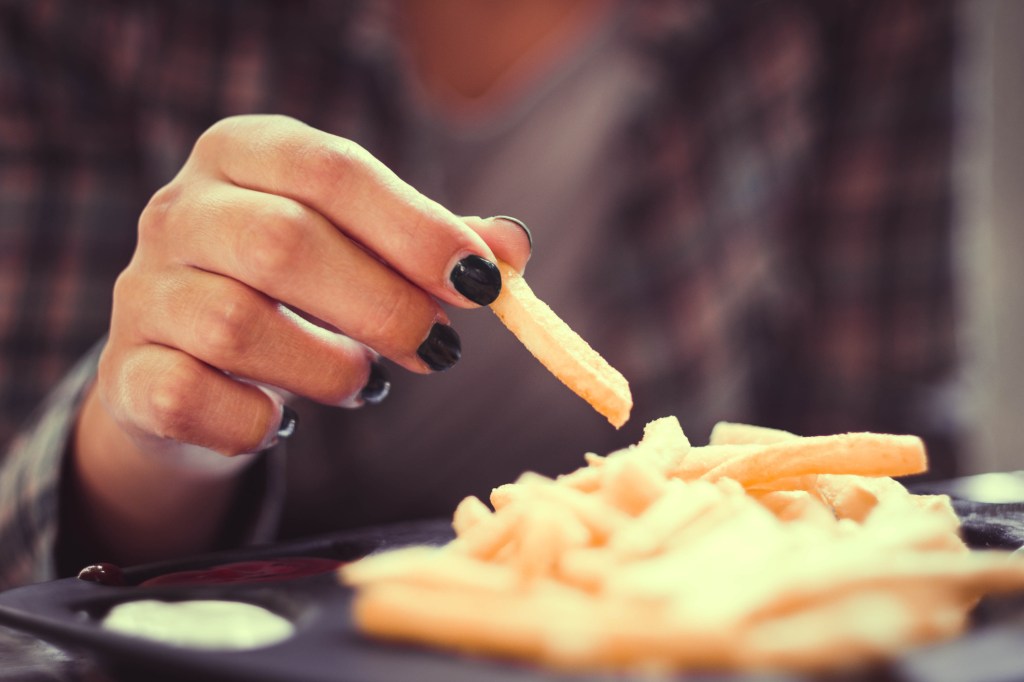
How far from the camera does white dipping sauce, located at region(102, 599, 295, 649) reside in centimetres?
66

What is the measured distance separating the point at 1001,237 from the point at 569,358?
366 cm

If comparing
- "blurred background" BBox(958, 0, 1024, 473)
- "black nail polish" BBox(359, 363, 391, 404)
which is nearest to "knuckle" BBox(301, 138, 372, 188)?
"black nail polish" BBox(359, 363, 391, 404)

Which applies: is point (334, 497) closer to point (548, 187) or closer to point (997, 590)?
point (548, 187)

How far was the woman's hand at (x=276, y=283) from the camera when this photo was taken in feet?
3.28

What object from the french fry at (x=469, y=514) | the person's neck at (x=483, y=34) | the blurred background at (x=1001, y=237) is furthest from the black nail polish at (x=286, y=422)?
the blurred background at (x=1001, y=237)

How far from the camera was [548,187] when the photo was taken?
8.71 ft

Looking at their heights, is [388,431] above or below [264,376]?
above

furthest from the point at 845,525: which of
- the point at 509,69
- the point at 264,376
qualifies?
the point at 509,69

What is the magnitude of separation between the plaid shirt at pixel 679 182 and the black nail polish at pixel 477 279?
870 millimetres

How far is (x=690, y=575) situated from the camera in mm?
609

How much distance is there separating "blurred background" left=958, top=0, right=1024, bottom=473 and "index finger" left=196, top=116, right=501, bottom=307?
3.32 m

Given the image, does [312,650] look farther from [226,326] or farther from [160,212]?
[160,212]

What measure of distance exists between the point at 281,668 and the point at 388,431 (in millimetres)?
1961

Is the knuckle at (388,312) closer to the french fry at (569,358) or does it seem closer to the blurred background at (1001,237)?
the french fry at (569,358)
